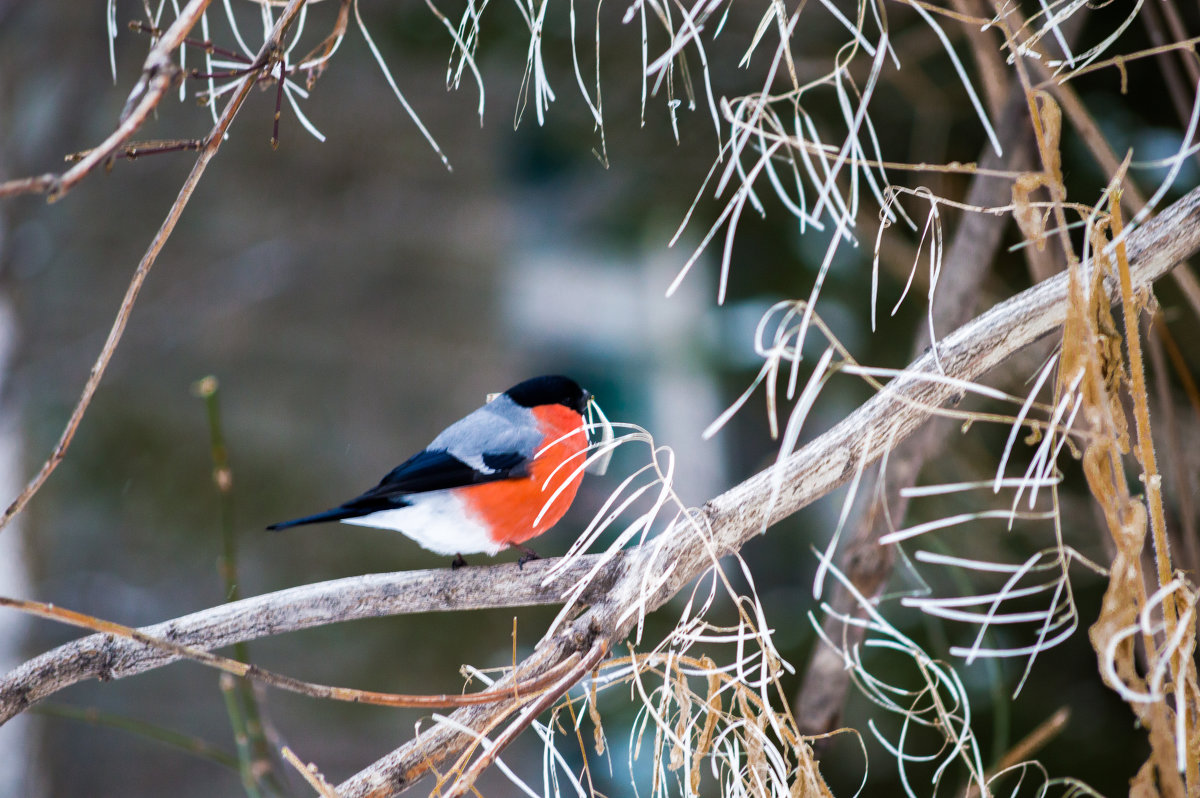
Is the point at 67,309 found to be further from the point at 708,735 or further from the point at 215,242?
the point at 708,735

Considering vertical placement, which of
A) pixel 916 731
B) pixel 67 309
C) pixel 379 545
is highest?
pixel 67 309

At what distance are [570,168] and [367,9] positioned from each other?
0.32m

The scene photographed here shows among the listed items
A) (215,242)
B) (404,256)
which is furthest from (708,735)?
(215,242)

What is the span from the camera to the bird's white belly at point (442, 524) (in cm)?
61

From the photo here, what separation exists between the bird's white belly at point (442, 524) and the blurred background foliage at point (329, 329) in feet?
1.41

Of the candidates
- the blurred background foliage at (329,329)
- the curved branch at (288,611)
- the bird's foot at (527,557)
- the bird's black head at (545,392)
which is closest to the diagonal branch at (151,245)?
the curved branch at (288,611)

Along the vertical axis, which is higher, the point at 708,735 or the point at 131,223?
the point at 131,223

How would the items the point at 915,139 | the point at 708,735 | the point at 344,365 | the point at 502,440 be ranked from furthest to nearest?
the point at 344,365 < the point at 915,139 < the point at 502,440 < the point at 708,735

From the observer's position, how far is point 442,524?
0.61 metres

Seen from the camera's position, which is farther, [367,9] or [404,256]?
[404,256]

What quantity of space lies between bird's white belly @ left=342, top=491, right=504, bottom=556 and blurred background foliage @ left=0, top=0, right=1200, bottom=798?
429 mm

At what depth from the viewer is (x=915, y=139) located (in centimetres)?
91

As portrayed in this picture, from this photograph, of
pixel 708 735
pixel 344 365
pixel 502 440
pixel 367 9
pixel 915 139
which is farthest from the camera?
pixel 344 365

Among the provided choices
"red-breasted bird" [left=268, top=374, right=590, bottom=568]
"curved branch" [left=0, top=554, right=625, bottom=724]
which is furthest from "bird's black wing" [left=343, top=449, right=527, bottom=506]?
"curved branch" [left=0, top=554, right=625, bottom=724]
